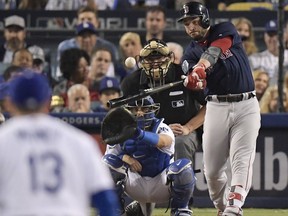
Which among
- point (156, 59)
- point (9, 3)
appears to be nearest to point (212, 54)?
point (156, 59)

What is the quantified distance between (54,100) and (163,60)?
350 centimetres

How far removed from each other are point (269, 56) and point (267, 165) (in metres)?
2.96

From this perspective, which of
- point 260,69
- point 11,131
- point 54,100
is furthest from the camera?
point 260,69

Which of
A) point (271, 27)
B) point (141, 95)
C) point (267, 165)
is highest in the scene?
point (271, 27)

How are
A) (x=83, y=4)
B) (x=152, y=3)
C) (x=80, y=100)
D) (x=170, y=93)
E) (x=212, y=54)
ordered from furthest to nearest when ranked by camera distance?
1. (x=152, y=3)
2. (x=83, y=4)
3. (x=80, y=100)
4. (x=170, y=93)
5. (x=212, y=54)

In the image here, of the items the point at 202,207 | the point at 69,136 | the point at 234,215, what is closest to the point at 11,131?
the point at 69,136

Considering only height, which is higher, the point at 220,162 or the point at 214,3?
the point at 214,3

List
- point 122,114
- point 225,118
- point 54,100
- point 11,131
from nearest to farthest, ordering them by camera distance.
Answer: point 11,131
point 122,114
point 225,118
point 54,100

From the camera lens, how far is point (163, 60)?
979 cm

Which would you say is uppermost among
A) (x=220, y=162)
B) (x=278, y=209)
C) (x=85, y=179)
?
(x=85, y=179)

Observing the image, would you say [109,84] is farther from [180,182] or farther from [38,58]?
[180,182]

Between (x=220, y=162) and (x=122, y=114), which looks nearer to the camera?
(x=122, y=114)

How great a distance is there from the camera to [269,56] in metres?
14.6

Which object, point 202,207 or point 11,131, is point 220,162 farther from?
point 11,131
